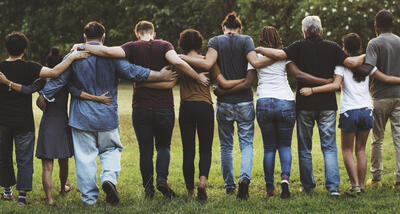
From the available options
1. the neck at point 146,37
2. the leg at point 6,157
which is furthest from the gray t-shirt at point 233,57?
the leg at point 6,157

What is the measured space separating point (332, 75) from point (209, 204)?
2126mm

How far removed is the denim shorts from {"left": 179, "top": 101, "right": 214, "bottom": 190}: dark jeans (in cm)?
162

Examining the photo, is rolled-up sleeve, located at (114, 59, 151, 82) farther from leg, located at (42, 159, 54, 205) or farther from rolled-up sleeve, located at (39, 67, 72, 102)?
leg, located at (42, 159, 54, 205)

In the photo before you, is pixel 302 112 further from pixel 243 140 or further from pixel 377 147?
pixel 377 147

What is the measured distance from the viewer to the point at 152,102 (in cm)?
565

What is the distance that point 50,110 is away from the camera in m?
5.70

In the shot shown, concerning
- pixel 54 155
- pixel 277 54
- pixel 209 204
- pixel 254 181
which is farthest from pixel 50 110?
pixel 254 181

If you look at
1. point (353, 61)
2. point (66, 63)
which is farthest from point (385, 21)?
point (66, 63)

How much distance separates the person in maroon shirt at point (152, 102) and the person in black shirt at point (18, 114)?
2.47 ft

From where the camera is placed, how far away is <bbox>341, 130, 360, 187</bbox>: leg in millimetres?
5859

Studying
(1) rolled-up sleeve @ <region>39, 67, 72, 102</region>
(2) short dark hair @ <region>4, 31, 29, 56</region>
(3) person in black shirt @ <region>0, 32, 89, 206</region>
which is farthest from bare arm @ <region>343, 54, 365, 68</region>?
(2) short dark hair @ <region>4, 31, 29, 56</region>

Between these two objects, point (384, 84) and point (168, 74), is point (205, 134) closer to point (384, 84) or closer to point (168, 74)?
point (168, 74)

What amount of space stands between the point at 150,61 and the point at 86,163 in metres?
1.39

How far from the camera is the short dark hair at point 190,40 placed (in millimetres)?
5719
